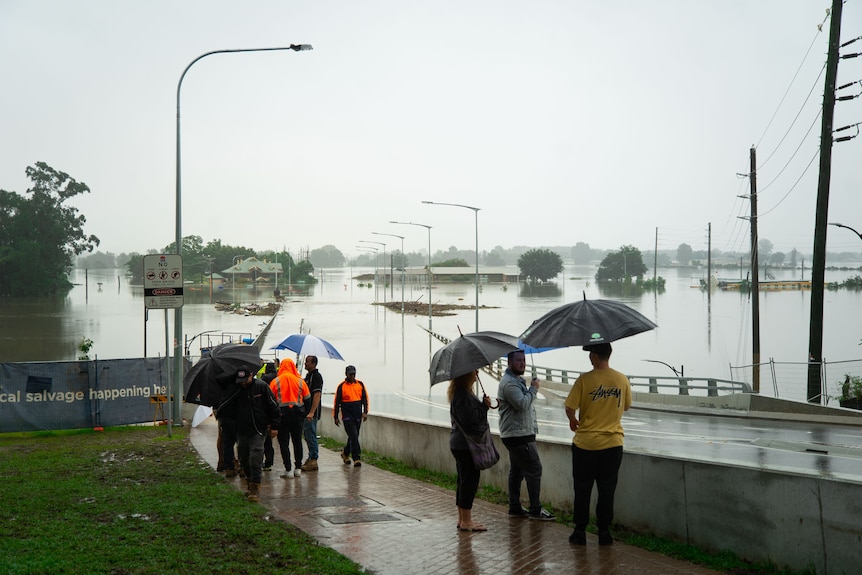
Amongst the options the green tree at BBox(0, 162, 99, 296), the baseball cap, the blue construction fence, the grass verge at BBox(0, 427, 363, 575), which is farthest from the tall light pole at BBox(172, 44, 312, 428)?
the green tree at BBox(0, 162, 99, 296)

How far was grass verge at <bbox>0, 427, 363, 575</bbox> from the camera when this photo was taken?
6.22m

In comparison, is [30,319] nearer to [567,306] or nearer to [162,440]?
[162,440]

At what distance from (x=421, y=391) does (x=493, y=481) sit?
32809 mm

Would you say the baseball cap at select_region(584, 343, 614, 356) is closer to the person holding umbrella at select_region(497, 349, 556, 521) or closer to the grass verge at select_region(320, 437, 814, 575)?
the person holding umbrella at select_region(497, 349, 556, 521)

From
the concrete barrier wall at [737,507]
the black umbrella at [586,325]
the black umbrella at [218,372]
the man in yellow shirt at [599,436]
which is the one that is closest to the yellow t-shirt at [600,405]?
the man in yellow shirt at [599,436]

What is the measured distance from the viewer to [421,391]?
139 feet

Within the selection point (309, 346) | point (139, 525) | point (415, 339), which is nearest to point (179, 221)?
point (309, 346)

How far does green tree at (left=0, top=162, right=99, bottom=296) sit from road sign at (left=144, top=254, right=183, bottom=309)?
112168 millimetres

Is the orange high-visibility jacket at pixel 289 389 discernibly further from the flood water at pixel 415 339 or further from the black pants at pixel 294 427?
the flood water at pixel 415 339

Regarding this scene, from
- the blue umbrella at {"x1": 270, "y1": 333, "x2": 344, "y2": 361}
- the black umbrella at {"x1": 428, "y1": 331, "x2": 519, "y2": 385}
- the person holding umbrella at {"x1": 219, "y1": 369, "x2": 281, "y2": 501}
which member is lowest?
the person holding umbrella at {"x1": 219, "y1": 369, "x2": 281, "y2": 501}

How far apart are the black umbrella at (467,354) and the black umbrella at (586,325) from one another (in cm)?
26

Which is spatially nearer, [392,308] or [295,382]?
[295,382]

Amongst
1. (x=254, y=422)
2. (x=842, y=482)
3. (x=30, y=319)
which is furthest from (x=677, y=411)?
(x=30, y=319)

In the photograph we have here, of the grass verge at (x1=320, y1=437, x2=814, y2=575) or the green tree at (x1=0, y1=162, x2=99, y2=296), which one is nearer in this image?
the grass verge at (x1=320, y1=437, x2=814, y2=575)
